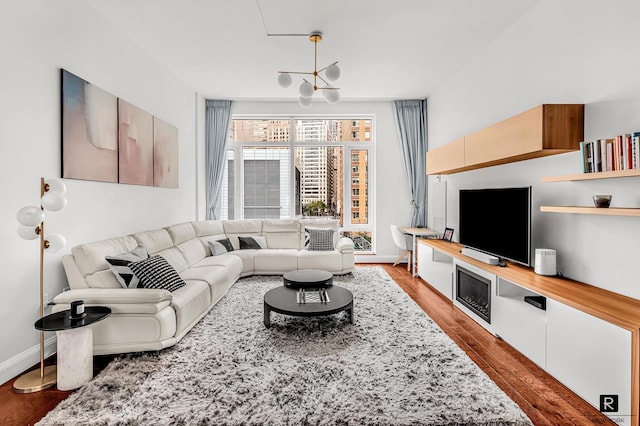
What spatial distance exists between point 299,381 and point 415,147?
484cm

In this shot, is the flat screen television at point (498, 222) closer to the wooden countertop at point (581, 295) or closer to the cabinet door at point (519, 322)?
the wooden countertop at point (581, 295)

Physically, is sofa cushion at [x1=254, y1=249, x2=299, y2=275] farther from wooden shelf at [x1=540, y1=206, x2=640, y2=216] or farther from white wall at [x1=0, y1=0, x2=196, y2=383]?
wooden shelf at [x1=540, y1=206, x2=640, y2=216]

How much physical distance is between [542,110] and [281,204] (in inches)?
178

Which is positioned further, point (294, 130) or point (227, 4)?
point (294, 130)

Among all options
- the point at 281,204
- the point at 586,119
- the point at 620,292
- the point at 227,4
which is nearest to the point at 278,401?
the point at 620,292

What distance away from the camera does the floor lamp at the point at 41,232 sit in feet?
6.67

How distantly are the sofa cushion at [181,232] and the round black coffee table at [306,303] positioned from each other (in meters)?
1.72

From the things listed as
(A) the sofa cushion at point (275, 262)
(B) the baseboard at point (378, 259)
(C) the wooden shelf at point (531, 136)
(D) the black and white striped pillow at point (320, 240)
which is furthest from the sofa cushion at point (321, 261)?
(C) the wooden shelf at point (531, 136)

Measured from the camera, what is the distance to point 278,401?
1.88 m

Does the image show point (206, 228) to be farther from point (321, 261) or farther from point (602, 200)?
point (602, 200)

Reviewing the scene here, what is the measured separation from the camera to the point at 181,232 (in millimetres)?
4289

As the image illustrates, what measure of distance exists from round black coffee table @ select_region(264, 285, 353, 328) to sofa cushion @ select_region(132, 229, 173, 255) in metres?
1.46

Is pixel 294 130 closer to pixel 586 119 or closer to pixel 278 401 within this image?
pixel 586 119

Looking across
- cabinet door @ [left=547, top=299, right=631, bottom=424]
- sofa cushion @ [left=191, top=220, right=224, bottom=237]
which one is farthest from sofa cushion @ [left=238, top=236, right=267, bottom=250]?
cabinet door @ [left=547, top=299, right=631, bottom=424]
